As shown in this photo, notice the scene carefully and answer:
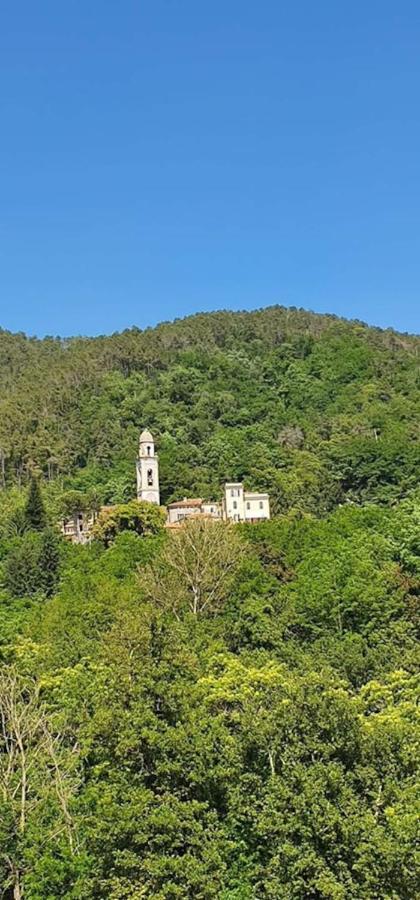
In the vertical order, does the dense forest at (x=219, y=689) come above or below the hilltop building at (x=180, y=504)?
below

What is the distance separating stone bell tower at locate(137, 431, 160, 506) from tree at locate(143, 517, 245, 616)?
90.9 ft

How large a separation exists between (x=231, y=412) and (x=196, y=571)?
55.9m

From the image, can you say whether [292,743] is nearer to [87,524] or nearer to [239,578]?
[239,578]

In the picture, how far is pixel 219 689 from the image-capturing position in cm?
2158

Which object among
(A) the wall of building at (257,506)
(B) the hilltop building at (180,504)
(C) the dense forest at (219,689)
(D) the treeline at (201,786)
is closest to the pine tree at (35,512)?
(C) the dense forest at (219,689)

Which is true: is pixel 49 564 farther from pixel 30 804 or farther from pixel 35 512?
pixel 30 804

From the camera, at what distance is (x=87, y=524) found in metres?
63.1

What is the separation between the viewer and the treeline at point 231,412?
68.6 metres

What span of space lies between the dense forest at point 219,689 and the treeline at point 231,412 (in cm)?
56

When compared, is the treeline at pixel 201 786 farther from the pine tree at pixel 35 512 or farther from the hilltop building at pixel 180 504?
the hilltop building at pixel 180 504

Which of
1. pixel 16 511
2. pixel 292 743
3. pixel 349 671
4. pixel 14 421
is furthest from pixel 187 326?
pixel 292 743

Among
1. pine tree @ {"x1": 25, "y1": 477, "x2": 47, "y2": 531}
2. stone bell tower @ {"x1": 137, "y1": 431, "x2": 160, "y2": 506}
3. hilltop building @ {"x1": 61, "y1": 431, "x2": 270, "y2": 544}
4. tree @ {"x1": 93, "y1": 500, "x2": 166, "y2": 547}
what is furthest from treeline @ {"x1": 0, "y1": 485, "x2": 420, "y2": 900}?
stone bell tower @ {"x1": 137, "y1": 431, "x2": 160, "y2": 506}

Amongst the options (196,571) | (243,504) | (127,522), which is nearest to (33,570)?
(127,522)

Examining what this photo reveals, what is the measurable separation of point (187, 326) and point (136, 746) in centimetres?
10498
